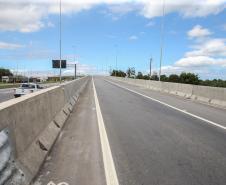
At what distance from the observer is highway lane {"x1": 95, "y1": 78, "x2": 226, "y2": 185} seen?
24.0 ft

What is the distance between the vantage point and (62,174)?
7.59m

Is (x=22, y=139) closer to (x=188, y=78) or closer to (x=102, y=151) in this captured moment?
(x=102, y=151)

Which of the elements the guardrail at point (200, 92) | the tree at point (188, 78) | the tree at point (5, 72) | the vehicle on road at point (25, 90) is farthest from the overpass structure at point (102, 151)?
the tree at point (5, 72)

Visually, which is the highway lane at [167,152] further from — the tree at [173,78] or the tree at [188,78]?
the tree at [173,78]

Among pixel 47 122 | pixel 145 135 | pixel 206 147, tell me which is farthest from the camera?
pixel 145 135

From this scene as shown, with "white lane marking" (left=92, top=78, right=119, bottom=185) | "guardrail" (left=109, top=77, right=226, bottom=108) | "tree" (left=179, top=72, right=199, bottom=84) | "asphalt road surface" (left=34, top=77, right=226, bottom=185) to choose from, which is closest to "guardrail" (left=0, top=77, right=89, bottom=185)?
"asphalt road surface" (left=34, top=77, right=226, bottom=185)

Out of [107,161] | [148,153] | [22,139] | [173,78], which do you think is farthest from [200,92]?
[173,78]

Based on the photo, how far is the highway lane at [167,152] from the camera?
289 inches

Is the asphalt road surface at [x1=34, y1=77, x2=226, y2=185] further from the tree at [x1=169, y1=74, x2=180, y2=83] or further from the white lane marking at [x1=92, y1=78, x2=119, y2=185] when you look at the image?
the tree at [x1=169, y1=74, x2=180, y2=83]

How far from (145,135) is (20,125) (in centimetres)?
557

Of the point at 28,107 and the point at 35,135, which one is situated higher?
the point at 28,107

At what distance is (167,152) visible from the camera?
9539 mm

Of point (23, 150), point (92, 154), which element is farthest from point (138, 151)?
point (23, 150)

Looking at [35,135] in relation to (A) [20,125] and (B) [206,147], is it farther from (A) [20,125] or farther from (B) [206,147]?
(B) [206,147]
